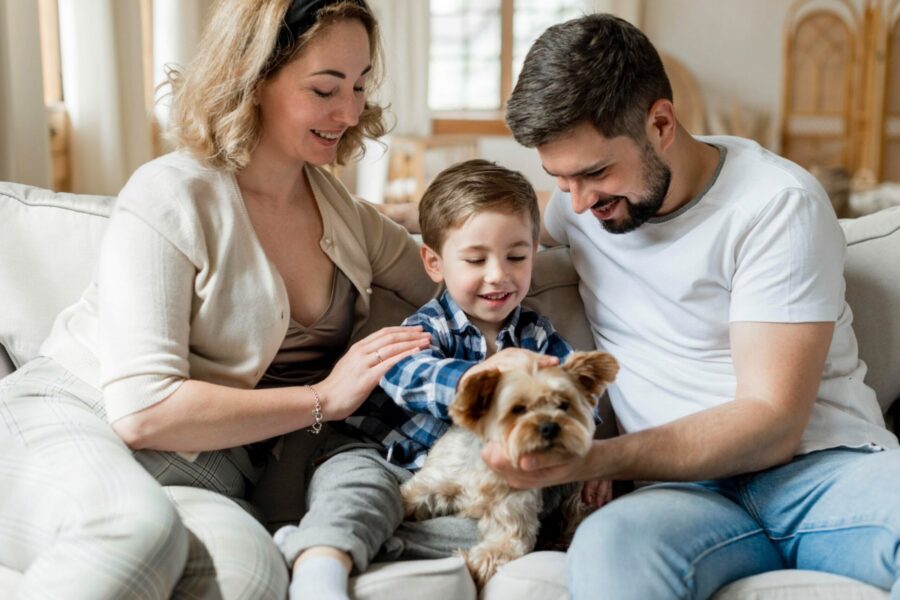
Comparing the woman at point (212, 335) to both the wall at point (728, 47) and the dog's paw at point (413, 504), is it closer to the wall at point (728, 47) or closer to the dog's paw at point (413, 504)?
the dog's paw at point (413, 504)

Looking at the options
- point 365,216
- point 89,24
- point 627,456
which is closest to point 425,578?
point 627,456

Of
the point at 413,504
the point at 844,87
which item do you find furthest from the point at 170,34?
the point at 844,87

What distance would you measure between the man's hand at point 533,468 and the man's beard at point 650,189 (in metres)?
0.47

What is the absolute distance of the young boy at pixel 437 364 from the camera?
1.60 metres

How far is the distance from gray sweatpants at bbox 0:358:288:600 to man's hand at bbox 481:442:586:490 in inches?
14.0

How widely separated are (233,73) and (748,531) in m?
1.14

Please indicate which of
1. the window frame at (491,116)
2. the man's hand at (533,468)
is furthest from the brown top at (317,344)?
the window frame at (491,116)

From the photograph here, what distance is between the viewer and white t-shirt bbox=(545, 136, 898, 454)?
1672 mm

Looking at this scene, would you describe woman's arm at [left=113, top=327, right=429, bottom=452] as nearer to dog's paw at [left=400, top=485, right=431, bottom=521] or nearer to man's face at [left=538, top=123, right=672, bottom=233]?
dog's paw at [left=400, top=485, right=431, bottom=521]

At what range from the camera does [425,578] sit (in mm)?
1548

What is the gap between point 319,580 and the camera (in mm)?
1478

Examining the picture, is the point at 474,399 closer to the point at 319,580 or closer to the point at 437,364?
the point at 437,364

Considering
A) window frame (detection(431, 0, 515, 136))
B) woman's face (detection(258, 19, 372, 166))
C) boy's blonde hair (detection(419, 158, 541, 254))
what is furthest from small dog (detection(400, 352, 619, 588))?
window frame (detection(431, 0, 515, 136))

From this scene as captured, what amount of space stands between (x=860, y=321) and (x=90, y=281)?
1.48 metres
